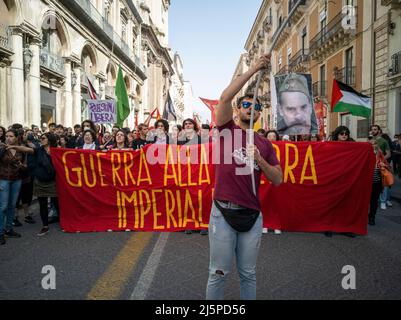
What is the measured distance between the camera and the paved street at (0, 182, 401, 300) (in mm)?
3404

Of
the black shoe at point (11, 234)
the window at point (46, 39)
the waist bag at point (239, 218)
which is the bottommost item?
the black shoe at point (11, 234)

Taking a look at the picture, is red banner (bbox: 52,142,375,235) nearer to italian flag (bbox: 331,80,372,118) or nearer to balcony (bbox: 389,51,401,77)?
italian flag (bbox: 331,80,372,118)

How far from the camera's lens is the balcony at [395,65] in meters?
14.8

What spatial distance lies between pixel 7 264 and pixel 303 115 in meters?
5.69

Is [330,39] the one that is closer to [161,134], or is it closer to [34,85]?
[34,85]

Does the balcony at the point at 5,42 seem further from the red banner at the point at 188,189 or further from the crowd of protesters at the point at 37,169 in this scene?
the red banner at the point at 188,189

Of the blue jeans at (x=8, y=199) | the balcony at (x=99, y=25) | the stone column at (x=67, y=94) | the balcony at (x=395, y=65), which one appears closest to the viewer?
the blue jeans at (x=8, y=199)

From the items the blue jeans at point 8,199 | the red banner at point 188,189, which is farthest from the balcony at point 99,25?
the blue jeans at point 8,199

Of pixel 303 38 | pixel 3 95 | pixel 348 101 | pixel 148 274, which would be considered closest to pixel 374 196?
pixel 348 101

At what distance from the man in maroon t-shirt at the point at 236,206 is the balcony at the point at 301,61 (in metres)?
27.0

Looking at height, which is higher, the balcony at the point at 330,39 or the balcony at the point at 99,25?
the balcony at the point at 99,25
